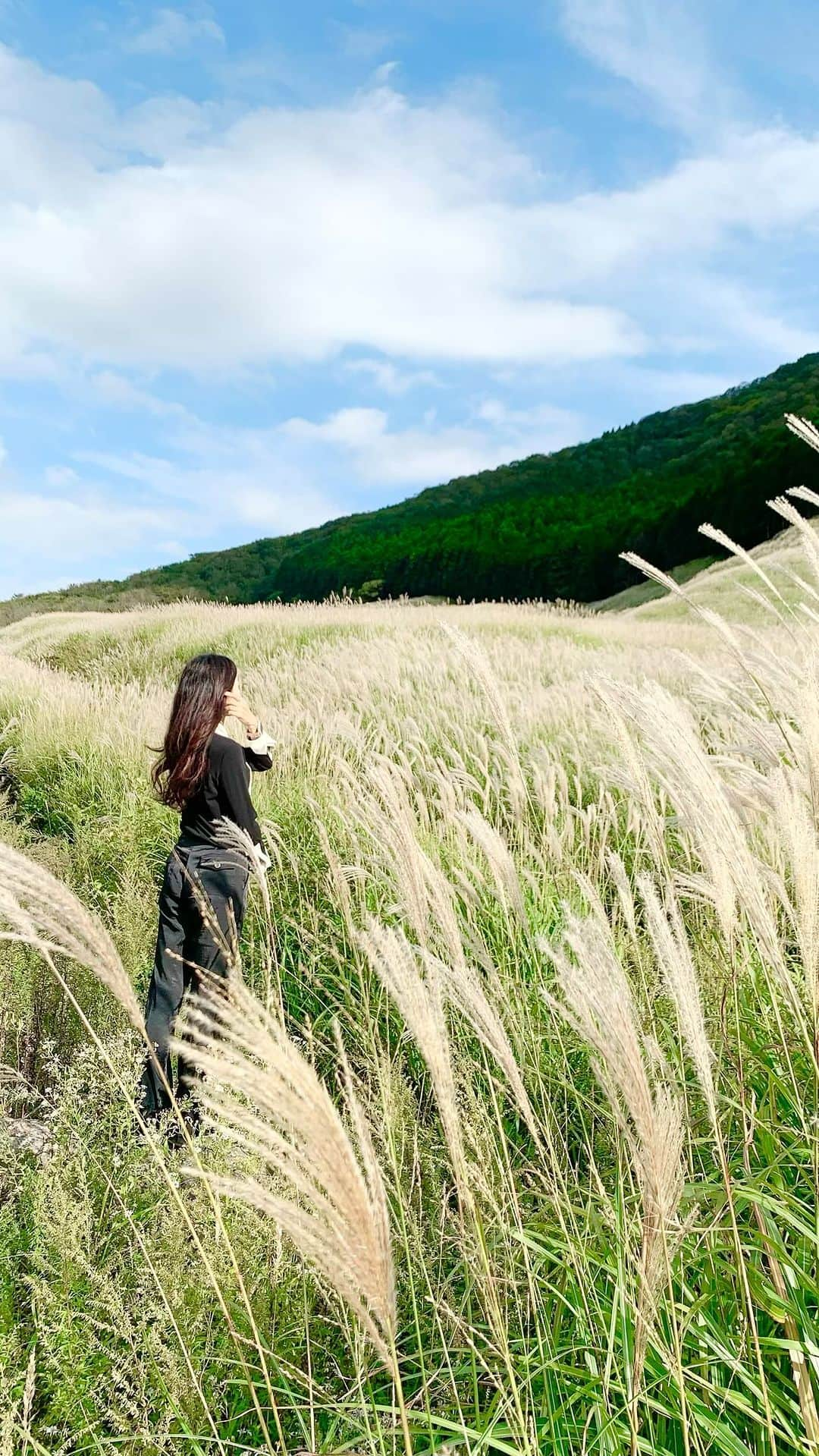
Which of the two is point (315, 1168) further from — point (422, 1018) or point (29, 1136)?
point (29, 1136)

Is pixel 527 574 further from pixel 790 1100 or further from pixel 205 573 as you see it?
pixel 790 1100

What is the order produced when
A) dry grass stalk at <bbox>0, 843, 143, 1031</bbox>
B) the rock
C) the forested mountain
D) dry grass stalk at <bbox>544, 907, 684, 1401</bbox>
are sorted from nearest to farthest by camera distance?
dry grass stalk at <bbox>544, 907, 684, 1401</bbox>
dry grass stalk at <bbox>0, 843, 143, 1031</bbox>
the rock
the forested mountain

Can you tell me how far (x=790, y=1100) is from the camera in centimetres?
227

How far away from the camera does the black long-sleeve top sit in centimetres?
405

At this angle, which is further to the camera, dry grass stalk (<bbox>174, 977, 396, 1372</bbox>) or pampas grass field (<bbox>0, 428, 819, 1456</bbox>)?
pampas grass field (<bbox>0, 428, 819, 1456</bbox>)

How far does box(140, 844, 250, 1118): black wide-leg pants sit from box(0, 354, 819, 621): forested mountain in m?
29.2

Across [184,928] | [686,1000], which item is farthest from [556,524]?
[686,1000]

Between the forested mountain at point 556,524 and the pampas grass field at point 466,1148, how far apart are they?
29392 mm

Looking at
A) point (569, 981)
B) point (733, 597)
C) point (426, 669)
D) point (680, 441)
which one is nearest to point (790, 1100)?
point (569, 981)

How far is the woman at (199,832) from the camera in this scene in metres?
3.92

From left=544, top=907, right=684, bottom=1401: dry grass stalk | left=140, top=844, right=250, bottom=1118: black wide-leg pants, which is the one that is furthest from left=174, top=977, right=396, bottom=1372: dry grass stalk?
left=140, top=844, right=250, bottom=1118: black wide-leg pants

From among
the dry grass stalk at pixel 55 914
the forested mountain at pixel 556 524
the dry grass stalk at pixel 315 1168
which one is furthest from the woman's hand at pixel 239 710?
the forested mountain at pixel 556 524

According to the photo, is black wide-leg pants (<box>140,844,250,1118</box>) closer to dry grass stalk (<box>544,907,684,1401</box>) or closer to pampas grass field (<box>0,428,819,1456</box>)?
pampas grass field (<box>0,428,819,1456</box>)

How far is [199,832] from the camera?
13.4ft
